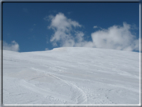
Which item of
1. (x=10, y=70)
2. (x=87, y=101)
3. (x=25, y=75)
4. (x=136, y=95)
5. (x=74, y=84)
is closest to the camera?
(x=87, y=101)

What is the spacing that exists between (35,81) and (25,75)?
2.49 ft

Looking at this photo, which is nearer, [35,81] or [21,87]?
[21,87]

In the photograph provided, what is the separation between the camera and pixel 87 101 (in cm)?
337

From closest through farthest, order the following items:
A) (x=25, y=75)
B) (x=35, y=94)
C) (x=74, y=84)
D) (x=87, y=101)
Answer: (x=87, y=101) → (x=35, y=94) → (x=74, y=84) → (x=25, y=75)

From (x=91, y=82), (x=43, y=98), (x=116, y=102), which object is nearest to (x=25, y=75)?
(x=43, y=98)

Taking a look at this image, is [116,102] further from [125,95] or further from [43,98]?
[43,98]

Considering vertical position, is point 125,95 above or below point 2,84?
below

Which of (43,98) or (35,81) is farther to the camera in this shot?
(35,81)

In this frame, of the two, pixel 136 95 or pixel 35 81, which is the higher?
pixel 35 81

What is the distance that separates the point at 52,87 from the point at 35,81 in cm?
75

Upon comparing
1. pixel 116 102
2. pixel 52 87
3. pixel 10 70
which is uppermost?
pixel 10 70

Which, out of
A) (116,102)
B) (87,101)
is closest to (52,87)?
(87,101)

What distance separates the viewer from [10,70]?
541cm

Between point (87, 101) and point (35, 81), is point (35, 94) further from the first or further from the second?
point (87, 101)
